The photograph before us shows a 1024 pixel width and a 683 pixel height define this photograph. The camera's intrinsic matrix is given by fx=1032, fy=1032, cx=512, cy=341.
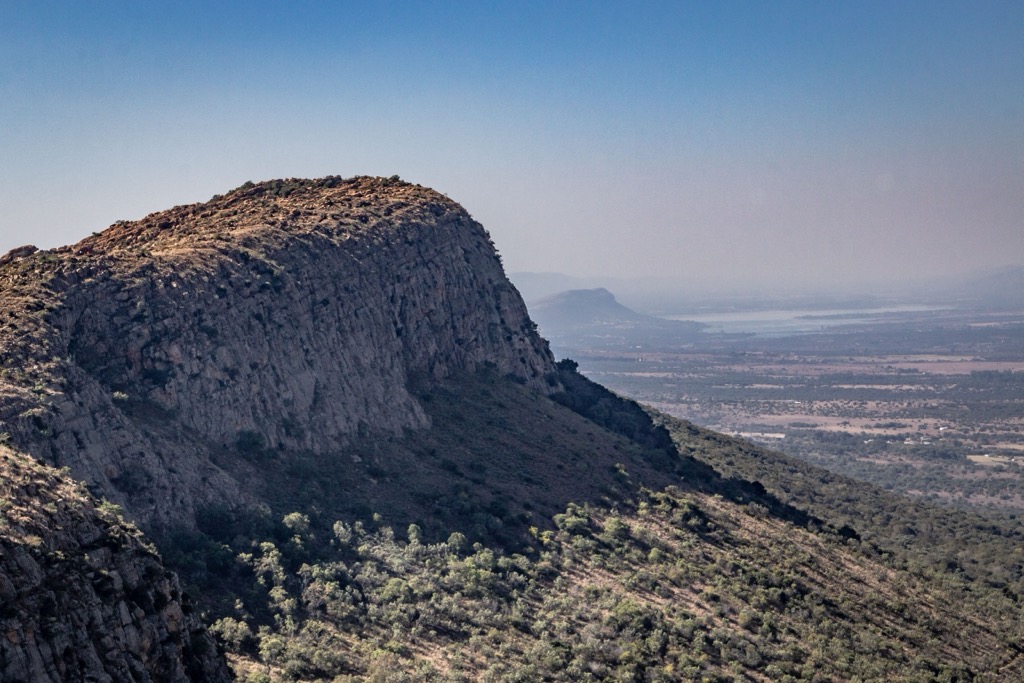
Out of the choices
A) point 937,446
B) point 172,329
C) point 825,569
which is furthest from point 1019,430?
point 172,329

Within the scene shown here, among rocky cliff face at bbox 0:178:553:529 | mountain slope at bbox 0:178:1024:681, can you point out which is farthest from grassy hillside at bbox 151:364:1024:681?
rocky cliff face at bbox 0:178:553:529

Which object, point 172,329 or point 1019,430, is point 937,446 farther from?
point 172,329

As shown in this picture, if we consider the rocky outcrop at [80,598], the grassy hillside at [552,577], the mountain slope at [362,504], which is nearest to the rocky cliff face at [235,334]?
the mountain slope at [362,504]

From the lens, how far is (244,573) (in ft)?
105

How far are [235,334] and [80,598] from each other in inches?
789

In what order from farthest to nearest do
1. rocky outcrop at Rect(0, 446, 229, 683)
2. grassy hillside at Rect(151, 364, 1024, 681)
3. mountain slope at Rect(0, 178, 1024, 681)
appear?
grassy hillside at Rect(151, 364, 1024, 681) → mountain slope at Rect(0, 178, 1024, 681) → rocky outcrop at Rect(0, 446, 229, 683)

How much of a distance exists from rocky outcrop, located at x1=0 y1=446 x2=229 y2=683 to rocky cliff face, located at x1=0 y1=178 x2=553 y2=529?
6701mm

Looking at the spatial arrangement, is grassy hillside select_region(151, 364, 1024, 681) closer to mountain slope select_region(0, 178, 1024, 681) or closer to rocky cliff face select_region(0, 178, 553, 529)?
mountain slope select_region(0, 178, 1024, 681)

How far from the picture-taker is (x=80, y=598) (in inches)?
853

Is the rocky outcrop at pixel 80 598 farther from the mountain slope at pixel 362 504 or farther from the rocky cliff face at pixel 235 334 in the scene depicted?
the rocky cliff face at pixel 235 334

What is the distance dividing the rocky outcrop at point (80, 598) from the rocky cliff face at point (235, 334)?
6.70 metres

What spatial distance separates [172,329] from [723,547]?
78.1ft

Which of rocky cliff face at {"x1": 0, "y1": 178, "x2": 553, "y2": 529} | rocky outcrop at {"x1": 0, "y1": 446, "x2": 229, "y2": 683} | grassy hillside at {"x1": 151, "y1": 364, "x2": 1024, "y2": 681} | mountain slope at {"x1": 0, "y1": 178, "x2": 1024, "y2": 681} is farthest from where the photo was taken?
rocky cliff face at {"x1": 0, "y1": 178, "x2": 553, "y2": 529}

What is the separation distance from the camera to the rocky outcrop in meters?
20.2
